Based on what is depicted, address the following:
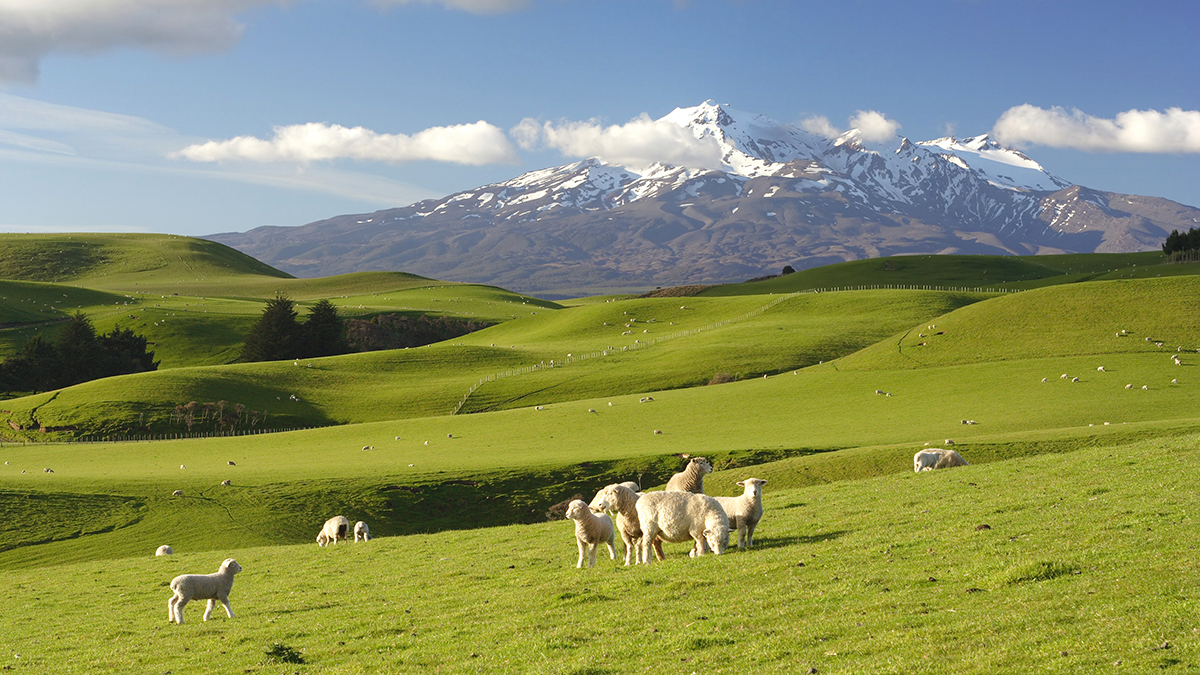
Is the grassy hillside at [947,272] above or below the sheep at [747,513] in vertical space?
above

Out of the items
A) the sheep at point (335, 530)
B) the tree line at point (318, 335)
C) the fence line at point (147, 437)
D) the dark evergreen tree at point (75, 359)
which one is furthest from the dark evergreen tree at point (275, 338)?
the sheep at point (335, 530)

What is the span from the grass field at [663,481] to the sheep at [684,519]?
24.5 inches

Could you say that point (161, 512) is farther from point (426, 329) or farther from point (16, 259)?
point (16, 259)

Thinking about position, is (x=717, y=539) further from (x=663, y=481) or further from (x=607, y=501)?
(x=663, y=481)

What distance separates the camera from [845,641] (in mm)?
11625

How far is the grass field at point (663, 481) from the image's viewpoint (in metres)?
12.5

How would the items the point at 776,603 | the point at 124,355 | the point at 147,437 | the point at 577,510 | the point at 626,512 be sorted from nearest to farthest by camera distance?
the point at 776,603 → the point at 577,510 → the point at 626,512 → the point at 147,437 → the point at 124,355

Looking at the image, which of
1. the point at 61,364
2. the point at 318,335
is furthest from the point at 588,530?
the point at 318,335

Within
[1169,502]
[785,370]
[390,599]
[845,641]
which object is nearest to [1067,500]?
[1169,502]

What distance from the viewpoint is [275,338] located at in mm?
103438

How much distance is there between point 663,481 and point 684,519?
23.4 metres

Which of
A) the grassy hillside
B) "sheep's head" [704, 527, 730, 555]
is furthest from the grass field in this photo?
the grassy hillside

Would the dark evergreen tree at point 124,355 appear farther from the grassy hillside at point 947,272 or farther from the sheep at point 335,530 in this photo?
the grassy hillside at point 947,272

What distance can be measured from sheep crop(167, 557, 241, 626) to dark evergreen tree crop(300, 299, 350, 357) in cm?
9088
